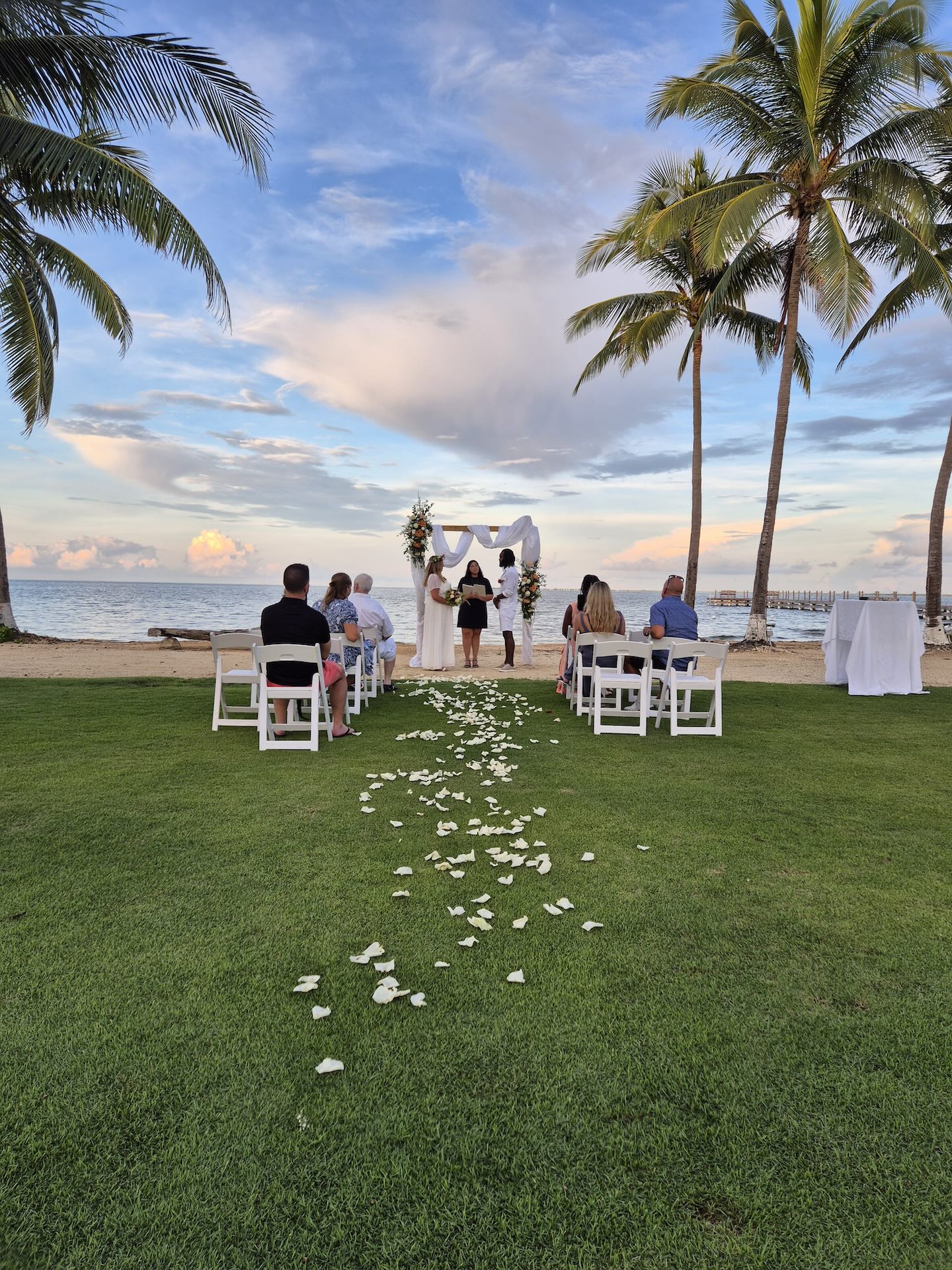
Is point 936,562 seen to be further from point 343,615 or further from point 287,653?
point 287,653

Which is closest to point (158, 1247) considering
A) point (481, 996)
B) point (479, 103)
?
point (481, 996)

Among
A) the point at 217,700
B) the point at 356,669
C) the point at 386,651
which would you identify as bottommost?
the point at 217,700

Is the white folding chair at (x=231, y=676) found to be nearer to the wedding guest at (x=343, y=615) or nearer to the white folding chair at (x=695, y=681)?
the wedding guest at (x=343, y=615)

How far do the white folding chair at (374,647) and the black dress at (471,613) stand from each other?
2.72 meters

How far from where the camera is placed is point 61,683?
9.96 metres

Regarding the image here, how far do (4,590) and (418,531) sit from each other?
10.7 metres

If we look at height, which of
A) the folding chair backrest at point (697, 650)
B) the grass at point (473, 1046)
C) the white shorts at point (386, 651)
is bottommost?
the grass at point (473, 1046)

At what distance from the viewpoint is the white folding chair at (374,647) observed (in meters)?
9.02

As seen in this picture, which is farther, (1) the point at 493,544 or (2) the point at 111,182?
(1) the point at 493,544

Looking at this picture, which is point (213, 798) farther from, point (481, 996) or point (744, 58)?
point (744, 58)

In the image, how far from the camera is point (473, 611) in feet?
40.7

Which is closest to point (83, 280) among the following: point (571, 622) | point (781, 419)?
point (571, 622)

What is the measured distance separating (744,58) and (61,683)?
56.6 feet

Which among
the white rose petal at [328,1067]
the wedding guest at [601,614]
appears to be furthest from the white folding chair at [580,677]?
the white rose petal at [328,1067]
